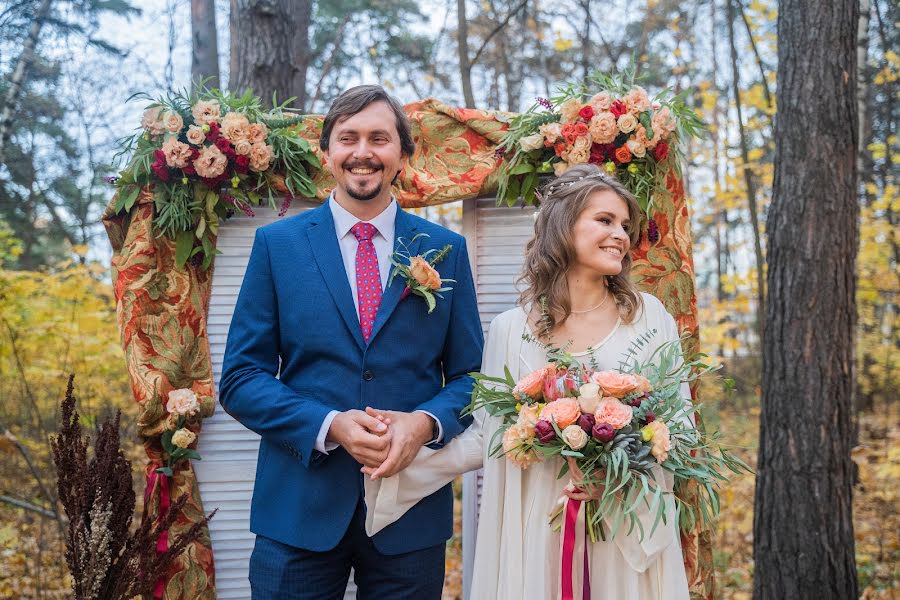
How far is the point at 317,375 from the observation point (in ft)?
7.52

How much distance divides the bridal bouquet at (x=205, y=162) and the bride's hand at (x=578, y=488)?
185 cm

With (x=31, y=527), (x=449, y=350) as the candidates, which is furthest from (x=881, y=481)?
(x=31, y=527)

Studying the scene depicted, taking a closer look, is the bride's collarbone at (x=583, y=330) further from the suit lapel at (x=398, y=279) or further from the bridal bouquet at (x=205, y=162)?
the bridal bouquet at (x=205, y=162)

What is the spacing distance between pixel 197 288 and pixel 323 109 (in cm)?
899

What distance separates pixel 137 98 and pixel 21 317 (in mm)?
2566

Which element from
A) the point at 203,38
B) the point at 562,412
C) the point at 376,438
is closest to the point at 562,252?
the point at 562,412

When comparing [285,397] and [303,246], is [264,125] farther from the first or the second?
[285,397]

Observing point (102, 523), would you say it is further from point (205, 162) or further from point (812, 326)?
point (812, 326)

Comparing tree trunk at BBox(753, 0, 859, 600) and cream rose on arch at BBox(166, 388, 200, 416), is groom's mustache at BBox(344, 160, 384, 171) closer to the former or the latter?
cream rose on arch at BBox(166, 388, 200, 416)

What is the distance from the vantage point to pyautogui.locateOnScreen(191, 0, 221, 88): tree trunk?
6.96 metres

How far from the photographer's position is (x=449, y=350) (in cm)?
251

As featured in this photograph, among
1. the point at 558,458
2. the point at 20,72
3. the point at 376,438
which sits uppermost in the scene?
the point at 20,72

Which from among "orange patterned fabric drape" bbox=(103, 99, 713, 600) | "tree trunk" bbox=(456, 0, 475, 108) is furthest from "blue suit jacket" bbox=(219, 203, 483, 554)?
"tree trunk" bbox=(456, 0, 475, 108)

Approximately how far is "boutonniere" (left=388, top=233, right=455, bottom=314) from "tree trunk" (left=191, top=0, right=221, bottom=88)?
17.7 ft
